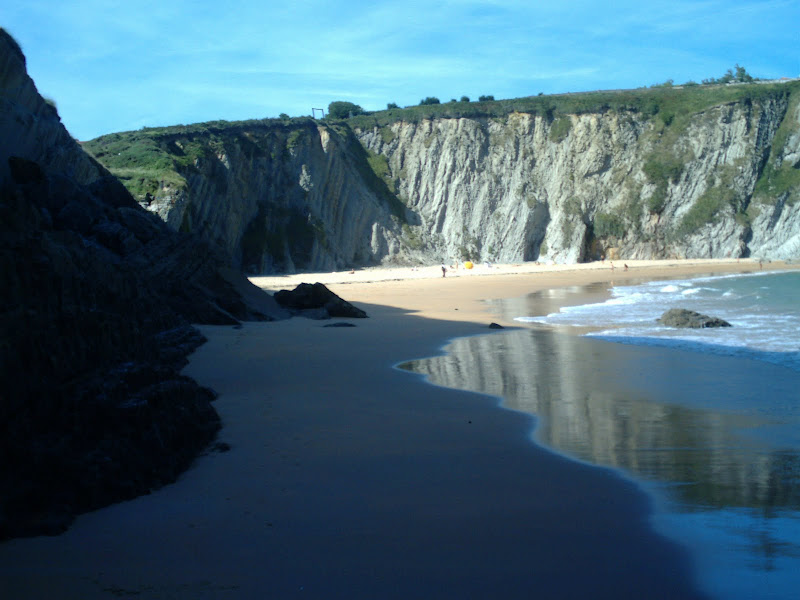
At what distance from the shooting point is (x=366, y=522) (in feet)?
13.9

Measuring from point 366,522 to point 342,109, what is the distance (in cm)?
7541

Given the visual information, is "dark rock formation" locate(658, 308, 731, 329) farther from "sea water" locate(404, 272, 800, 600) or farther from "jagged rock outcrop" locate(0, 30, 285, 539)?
"jagged rock outcrop" locate(0, 30, 285, 539)

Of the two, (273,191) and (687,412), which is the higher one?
(273,191)

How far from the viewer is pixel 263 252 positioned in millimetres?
43875

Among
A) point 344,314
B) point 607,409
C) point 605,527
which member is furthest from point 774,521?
point 344,314

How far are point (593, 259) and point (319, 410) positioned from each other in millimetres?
51361

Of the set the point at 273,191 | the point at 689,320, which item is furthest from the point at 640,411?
the point at 273,191

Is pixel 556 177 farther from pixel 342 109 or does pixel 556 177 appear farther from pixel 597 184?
pixel 342 109

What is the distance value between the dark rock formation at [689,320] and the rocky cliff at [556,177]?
114ft

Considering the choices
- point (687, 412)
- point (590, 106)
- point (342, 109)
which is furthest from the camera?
point (342, 109)

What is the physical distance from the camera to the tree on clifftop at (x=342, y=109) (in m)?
73.9

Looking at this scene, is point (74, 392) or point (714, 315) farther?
point (714, 315)

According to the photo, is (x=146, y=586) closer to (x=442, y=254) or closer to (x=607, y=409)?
(x=607, y=409)

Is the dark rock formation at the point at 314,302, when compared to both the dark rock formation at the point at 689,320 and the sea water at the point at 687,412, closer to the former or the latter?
the sea water at the point at 687,412
